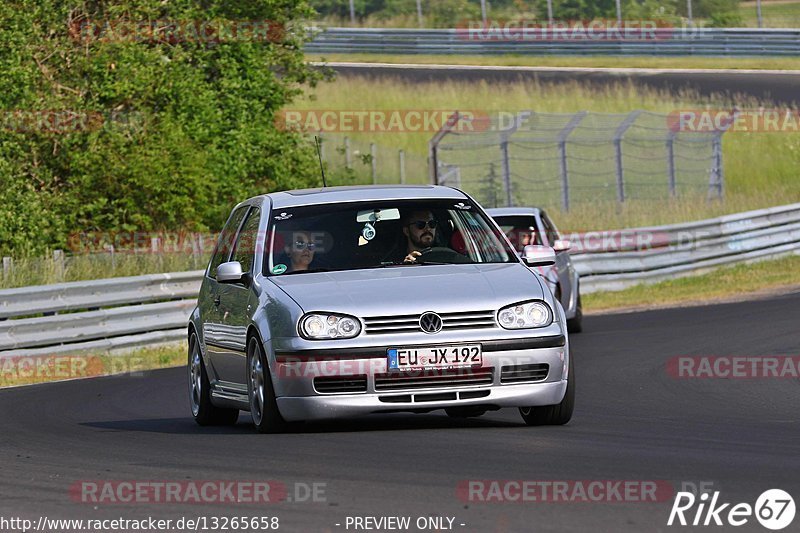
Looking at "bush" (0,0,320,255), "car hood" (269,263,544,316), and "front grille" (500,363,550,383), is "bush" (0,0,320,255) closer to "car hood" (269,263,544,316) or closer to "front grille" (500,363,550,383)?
"car hood" (269,263,544,316)

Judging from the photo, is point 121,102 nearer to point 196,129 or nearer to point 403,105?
point 196,129

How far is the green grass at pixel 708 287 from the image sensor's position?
1018 inches

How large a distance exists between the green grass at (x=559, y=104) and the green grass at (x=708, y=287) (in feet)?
38.0

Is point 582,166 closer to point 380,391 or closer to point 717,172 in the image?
point 717,172

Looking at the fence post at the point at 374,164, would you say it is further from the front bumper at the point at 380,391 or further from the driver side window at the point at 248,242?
the front bumper at the point at 380,391

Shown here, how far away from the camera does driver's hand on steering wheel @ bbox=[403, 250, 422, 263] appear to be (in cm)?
1093

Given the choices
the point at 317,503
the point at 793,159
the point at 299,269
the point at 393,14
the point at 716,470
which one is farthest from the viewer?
the point at 393,14

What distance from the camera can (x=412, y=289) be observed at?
10070 millimetres

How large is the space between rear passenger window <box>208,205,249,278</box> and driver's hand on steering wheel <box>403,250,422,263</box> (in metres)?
1.56

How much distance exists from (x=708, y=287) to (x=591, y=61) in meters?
27.4

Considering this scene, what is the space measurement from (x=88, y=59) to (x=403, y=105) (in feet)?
61.2

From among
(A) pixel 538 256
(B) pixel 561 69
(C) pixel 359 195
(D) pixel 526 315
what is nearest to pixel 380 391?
(D) pixel 526 315

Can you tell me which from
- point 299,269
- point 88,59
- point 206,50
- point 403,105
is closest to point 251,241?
point 299,269

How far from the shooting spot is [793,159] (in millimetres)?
44938
